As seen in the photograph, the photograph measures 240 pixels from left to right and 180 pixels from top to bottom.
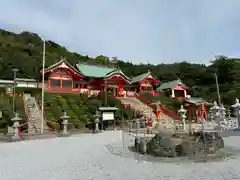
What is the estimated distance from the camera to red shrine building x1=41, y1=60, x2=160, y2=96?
112 ft

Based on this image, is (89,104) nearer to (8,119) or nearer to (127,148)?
(8,119)

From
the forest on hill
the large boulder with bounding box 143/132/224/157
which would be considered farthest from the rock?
the forest on hill

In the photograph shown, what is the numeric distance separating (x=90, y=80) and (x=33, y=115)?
16.7 m

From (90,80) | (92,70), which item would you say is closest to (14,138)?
(90,80)

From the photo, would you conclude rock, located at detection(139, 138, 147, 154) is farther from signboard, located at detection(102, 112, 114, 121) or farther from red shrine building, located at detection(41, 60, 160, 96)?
red shrine building, located at detection(41, 60, 160, 96)

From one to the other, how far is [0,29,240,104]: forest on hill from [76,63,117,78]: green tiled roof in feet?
7.69

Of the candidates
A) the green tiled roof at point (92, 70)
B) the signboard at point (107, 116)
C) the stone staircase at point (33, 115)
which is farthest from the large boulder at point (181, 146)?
the green tiled roof at point (92, 70)

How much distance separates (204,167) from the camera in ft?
26.2

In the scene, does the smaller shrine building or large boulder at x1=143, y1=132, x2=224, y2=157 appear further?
the smaller shrine building

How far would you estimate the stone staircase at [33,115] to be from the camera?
19.9 metres

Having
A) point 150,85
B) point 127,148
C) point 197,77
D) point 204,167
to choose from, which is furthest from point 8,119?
point 197,77

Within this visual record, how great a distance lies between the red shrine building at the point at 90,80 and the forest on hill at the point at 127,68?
21.3 ft

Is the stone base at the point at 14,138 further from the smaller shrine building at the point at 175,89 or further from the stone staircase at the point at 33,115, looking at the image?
the smaller shrine building at the point at 175,89

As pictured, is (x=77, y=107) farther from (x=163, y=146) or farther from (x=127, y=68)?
(x=127, y=68)
